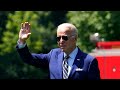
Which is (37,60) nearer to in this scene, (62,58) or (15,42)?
(62,58)

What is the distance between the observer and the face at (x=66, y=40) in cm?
448

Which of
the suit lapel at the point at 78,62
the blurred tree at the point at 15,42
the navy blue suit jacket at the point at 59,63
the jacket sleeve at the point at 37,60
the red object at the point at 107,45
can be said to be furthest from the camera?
the blurred tree at the point at 15,42

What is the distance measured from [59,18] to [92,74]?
172 ft

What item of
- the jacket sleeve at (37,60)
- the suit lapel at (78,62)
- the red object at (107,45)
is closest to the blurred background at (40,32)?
the red object at (107,45)

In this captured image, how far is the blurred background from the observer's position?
16.9 m

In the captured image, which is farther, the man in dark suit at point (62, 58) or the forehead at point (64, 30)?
the forehead at point (64, 30)

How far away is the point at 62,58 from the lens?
457cm

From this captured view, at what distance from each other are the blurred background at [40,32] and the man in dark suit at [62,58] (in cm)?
749

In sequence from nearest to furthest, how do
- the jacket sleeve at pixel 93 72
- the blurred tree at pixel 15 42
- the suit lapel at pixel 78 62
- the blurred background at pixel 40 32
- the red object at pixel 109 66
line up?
the jacket sleeve at pixel 93 72
the suit lapel at pixel 78 62
the red object at pixel 109 66
the blurred background at pixel 40 32
the blurred tree at pixel 15 42

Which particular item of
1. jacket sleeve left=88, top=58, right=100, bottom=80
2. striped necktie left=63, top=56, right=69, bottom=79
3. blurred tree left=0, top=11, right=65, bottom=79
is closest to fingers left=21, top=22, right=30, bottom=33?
striped necktie left=63, top=56, right=69, bottom=79

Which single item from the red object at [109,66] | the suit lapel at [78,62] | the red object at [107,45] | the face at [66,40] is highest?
the face at [66,40]

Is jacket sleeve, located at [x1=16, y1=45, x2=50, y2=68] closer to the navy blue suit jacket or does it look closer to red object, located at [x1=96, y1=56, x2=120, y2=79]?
the navy blue suit jacket

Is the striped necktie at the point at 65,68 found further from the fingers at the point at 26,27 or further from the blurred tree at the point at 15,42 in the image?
the blurred tree at the point at 15,42
